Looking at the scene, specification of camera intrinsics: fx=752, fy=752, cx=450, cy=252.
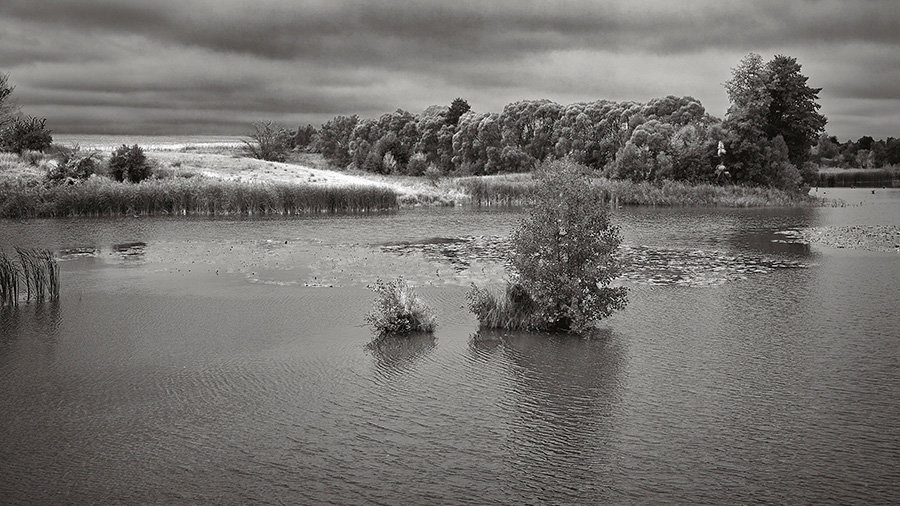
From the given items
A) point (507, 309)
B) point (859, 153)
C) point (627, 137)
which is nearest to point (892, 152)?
point (859, 153)

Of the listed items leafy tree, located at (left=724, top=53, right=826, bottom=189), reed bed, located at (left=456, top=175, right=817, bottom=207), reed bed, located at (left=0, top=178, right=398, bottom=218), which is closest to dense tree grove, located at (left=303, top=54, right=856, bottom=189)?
leafy tree, located at (left=724, top=53, right=826, bottom=189)

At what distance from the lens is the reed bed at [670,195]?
6869cm

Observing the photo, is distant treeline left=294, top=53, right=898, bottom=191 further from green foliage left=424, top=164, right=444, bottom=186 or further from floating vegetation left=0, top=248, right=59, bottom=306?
floating vegetation left=0, top=248, right=59, bottom=306

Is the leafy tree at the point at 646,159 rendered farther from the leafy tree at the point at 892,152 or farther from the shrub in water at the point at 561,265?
the leafy tree at the point at 892,152

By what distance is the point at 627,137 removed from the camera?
95.9 m

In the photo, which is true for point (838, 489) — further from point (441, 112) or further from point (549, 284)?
point (441, 112)

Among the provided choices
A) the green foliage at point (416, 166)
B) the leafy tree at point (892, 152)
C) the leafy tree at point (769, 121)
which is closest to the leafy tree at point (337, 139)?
the green foliage at point (416, 166)

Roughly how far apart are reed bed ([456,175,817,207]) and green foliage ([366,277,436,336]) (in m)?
52.4

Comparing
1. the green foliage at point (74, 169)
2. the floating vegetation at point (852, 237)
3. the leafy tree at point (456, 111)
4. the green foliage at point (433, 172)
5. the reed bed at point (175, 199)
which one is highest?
the leafy tree at point (456, 111)

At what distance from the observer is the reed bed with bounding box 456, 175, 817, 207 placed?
68.7m

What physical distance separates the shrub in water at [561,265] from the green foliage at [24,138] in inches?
2736

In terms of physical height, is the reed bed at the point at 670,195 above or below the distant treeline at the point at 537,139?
below

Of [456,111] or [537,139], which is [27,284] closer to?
[537,139]

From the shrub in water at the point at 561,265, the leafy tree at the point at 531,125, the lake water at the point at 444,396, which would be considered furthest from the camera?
the leafy tree at the point at 531,125
